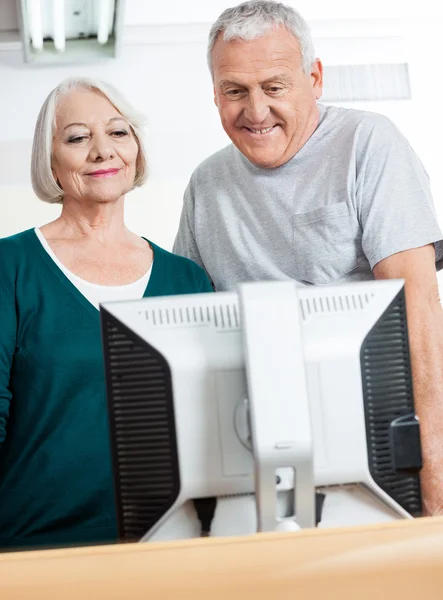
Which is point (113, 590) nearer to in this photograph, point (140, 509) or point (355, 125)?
point (140, 509)

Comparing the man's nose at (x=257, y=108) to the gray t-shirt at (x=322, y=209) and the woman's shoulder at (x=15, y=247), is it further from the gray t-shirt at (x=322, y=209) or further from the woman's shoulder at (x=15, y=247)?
the woman's shoulder at (x=15, y=247)

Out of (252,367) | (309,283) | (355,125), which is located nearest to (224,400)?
(252,367)

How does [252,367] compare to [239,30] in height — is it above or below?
below

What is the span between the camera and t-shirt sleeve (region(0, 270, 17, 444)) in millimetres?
1615

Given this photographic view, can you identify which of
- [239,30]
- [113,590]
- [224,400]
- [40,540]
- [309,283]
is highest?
[239,30]

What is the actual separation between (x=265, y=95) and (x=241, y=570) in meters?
1.50

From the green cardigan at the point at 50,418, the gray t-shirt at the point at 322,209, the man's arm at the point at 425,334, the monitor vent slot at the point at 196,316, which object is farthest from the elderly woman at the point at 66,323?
the monitor vent slot at the point at 196,316

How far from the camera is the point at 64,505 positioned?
159cm

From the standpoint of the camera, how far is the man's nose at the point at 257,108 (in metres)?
2.05

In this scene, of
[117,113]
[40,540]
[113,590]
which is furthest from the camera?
[117,113]

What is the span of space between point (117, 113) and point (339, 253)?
2.17 feet

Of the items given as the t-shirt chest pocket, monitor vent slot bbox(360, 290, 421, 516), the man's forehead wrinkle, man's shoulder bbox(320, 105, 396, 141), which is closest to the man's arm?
the t-shirt chest pocket

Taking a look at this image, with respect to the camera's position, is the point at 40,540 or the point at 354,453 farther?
the point at 40,540

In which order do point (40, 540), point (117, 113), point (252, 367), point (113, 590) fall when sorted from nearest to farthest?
1. point (113, 590)
2. point (252, 367)
3. point (40, 540)
4. point (117, 113)
